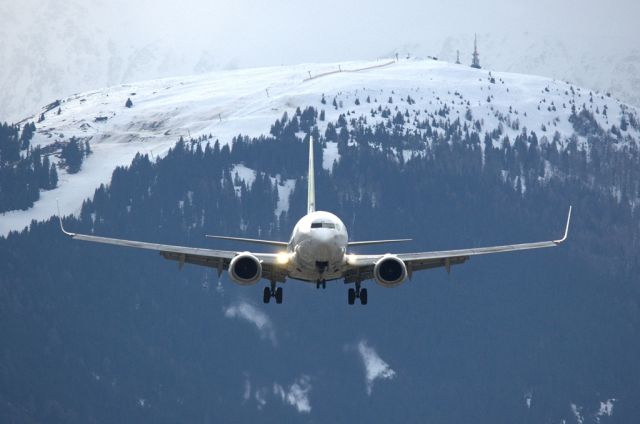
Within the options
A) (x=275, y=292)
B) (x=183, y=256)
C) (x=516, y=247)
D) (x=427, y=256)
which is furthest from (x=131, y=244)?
(x=516, y=247)

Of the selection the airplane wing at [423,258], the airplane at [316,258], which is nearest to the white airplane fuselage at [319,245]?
the airplane at [316,258]

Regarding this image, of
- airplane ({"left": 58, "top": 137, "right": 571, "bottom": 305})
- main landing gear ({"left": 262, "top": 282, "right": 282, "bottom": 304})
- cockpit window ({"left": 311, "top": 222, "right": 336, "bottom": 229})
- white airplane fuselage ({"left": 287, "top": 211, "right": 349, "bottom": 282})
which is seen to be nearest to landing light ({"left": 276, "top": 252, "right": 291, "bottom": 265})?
airplane ({"left": 58, "top": 137, "right": 571, "bottom": 305})

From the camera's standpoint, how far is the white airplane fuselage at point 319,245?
89.9m

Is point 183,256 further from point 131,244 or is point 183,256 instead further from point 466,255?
point 466,255

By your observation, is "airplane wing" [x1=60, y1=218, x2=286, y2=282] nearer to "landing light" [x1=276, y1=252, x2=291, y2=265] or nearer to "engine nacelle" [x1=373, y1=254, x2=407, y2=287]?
"landing light" [x1=276, y1=252, x2=291, y2=265]

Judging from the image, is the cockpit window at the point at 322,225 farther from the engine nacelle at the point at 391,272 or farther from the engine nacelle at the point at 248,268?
the engine nacelle at the point at 248,268

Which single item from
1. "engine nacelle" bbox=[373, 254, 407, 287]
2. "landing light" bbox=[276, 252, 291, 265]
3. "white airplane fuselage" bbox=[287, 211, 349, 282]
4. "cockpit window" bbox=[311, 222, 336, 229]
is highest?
"cockpit window" bbox=[311, 222, 336, 229]

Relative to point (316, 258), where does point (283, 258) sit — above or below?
below

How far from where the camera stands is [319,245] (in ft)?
294

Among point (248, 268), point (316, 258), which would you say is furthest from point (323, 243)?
point (248, 268)

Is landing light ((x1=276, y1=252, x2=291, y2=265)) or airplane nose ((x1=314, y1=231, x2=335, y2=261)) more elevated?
airplane nose ((x1=314, y1=231, x2=335, y2=261))

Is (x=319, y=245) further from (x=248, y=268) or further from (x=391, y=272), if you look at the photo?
(x=391, y=272)

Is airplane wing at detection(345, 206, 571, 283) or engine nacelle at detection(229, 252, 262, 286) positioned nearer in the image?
engine nacelle at detection(229, 252, 262, 286)

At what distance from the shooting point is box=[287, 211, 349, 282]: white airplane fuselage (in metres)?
89.9
